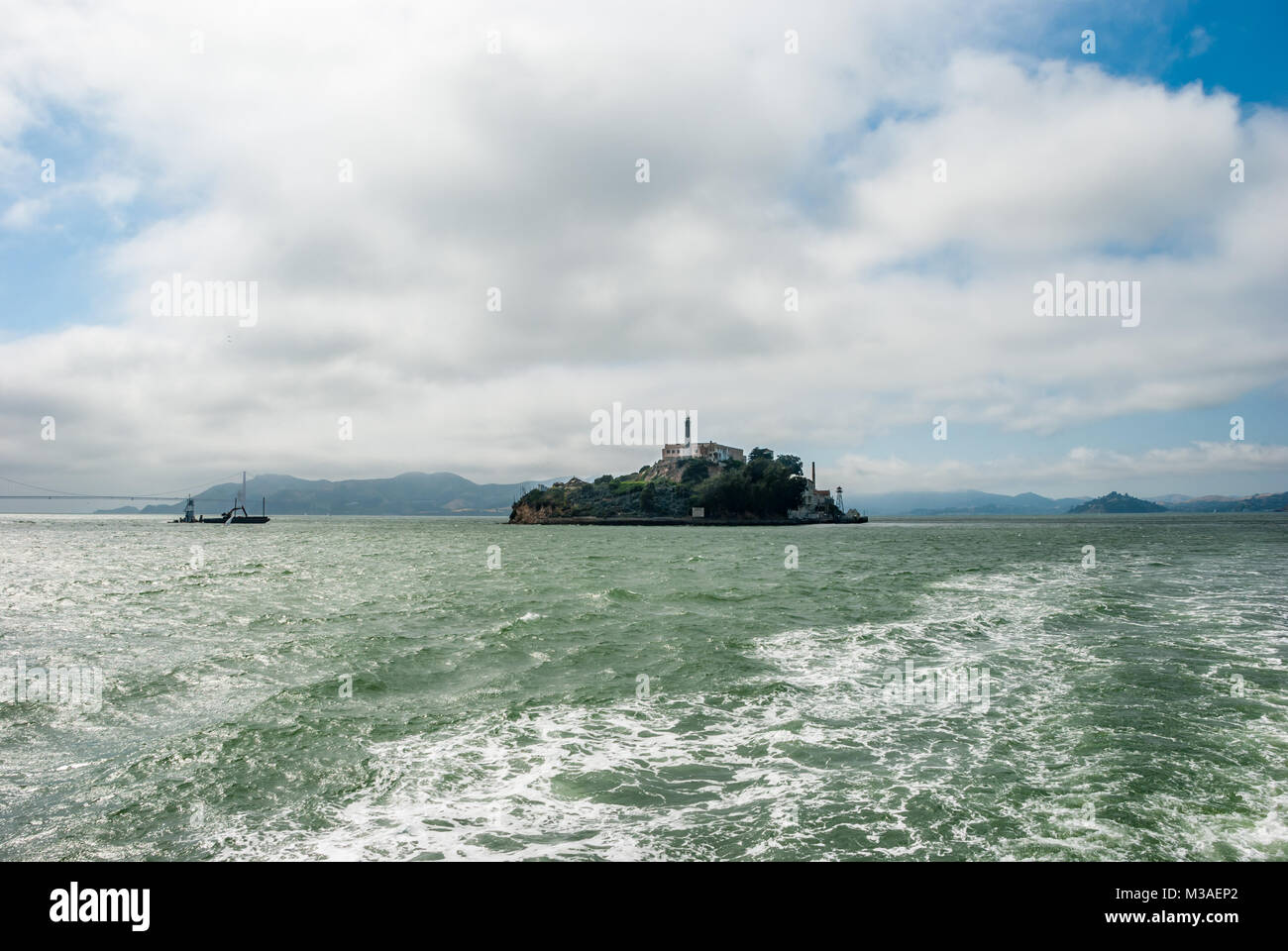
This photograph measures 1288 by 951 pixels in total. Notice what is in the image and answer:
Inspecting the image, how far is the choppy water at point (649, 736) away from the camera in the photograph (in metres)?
7.62

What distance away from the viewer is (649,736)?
Answer: 11.2m

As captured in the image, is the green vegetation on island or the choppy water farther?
the green vegetation on island

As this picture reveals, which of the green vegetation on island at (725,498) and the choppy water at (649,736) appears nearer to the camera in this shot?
the choppy water at (649,736)

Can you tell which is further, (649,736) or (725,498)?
(725,498)

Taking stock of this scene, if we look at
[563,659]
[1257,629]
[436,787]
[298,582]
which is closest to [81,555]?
[298,582]

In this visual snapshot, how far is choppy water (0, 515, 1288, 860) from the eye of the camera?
7621 mm
